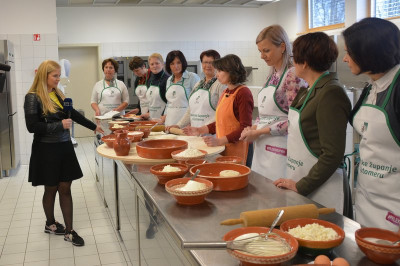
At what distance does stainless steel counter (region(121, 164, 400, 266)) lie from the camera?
118cm

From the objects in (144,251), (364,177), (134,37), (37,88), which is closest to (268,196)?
(364,177)

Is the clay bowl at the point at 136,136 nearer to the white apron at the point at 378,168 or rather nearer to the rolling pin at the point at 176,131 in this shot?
the rolling pin at the point at 176,131

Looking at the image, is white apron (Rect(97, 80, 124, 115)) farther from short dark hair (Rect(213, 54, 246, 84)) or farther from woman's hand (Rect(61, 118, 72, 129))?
short dark hair (Rect(213, 54, 246, 84))

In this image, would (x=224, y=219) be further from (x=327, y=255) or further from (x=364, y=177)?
(x=364, y=177)

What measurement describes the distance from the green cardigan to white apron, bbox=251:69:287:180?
67 cm

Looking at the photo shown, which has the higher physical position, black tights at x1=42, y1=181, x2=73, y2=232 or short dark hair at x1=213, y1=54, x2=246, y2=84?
short dark hair at x1=213, y1=54, x2=246, y2=84

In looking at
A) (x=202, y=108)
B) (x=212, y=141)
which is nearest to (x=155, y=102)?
(x=202, y=108)

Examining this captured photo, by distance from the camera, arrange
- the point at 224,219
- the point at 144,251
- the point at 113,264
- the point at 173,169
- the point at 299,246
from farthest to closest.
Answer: the point at 113,264, the point at 144,251, the point at 173,169, the point at 224,219, the point at 299,246

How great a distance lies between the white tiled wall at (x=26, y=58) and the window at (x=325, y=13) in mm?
5129

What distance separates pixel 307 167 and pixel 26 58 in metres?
5.85

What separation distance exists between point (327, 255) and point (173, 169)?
91 cm

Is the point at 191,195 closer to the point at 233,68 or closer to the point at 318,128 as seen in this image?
the point at 318,128

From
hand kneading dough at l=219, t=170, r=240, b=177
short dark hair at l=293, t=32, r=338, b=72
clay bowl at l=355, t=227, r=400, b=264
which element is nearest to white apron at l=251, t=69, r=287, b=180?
short dark hair at l=293, t=32, r=338, b=72

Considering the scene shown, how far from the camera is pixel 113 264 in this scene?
3105mm
